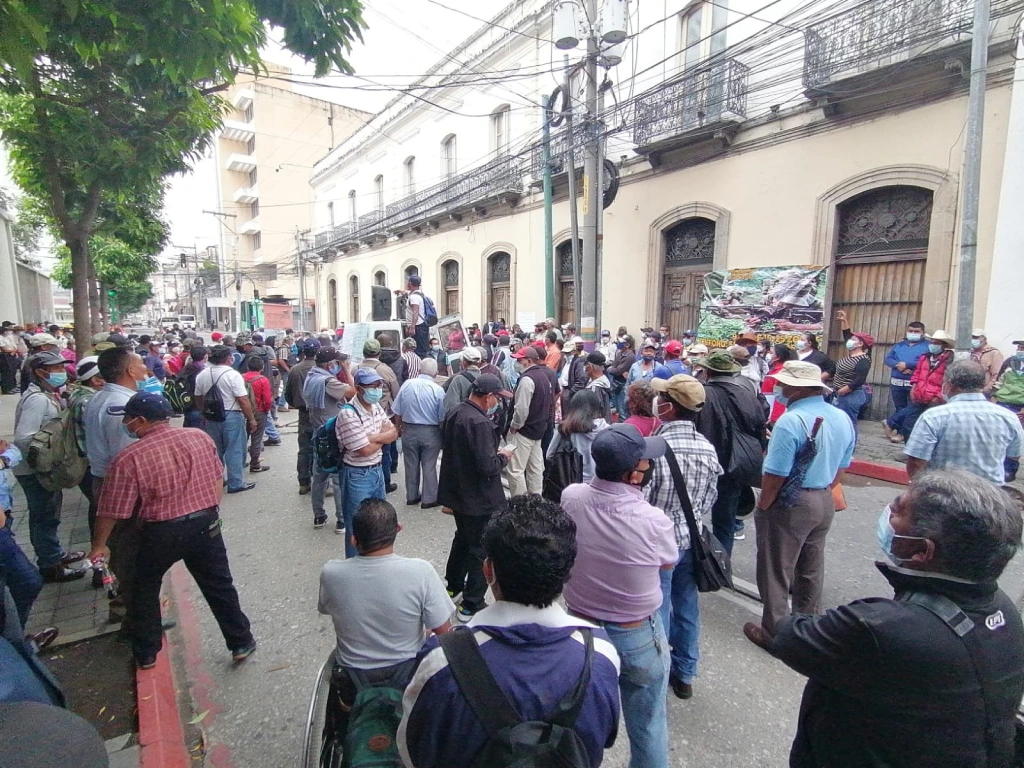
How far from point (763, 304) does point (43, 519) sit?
1116 centimetres

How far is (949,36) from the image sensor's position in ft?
26.3

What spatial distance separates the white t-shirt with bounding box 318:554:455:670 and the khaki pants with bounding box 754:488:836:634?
210cm

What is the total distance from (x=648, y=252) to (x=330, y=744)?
1303cm

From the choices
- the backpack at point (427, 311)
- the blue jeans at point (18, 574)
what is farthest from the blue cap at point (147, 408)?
the backpack at point (427, 311)

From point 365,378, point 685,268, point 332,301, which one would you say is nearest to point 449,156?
point 685,268

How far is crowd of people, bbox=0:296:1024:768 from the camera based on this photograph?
4.20ft

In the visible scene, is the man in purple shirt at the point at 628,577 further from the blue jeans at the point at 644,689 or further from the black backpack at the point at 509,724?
the black backpack at the point at 509,724

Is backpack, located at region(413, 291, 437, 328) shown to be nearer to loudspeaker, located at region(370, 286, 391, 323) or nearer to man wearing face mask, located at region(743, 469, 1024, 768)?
loudspeaker, located at region(370, 286, 391, 323)

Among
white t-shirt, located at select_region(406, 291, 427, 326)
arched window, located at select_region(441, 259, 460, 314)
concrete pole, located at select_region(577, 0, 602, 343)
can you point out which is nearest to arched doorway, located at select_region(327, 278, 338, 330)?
arched window, located at select_region(441, 259, 460, 314)

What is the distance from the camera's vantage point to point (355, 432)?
160 inches

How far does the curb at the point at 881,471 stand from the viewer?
6.79m

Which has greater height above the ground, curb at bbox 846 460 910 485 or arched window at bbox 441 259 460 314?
arched window at bbox 441 259 460 314

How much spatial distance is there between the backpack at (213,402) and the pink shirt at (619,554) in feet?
16.9

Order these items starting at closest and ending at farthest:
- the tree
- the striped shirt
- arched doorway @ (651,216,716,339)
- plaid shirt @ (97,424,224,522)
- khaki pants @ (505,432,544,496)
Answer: plaid shirt @ (97,424,224,522)
the tree
the striped shirt
khaki pants @ (505,432,544,496)
arched doorway @ (651,216,716,339)
